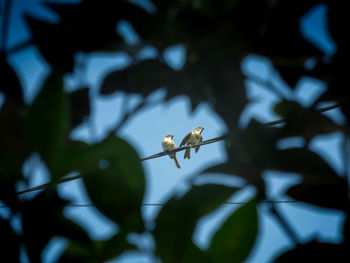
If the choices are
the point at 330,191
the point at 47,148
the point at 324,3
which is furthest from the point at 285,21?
the point at 47,148

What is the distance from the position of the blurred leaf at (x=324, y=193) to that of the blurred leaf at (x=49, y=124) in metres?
0.27

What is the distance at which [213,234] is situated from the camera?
1.13 ft

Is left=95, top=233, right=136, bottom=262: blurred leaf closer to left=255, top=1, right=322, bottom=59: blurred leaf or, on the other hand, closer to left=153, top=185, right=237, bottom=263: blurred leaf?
left=153, top=185, right=237, bottom=263: blurred leaf

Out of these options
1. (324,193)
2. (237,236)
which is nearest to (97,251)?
(237,236)

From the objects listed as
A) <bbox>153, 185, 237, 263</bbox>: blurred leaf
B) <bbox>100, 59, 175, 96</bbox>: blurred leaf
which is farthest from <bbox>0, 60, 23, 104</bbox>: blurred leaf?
<bbox>153, 185, 237, 263</bbox>: blurred leaf

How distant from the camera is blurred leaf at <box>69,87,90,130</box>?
39 cm

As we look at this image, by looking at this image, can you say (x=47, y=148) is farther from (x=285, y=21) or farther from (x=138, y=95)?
(x=285, y=21)

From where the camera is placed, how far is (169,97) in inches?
16.6

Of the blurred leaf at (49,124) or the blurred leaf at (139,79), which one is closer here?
the blurred leaf at (49,124)

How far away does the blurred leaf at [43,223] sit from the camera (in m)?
0.30

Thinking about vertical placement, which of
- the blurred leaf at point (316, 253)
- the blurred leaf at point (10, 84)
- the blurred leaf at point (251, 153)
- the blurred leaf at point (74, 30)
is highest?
the blurred leaf at point (74, 30)

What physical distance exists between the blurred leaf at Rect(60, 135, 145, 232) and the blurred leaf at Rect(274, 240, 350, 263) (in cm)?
17

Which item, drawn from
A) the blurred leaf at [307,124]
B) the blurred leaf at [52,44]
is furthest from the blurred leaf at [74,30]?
the blurred leaf at [307,124]

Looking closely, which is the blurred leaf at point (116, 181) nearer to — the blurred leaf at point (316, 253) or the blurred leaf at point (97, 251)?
the blurred leaf at point (97, 251)
